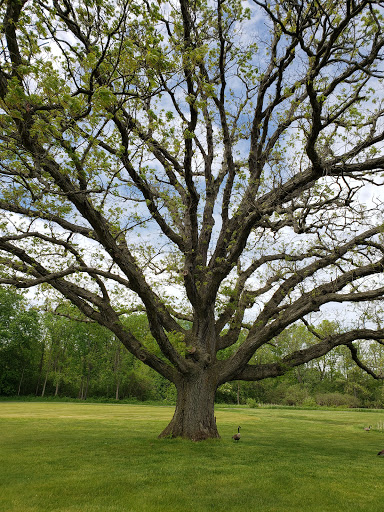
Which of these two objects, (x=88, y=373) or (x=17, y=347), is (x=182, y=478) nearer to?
(x=88, y=373)

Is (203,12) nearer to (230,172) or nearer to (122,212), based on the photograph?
(230,172)

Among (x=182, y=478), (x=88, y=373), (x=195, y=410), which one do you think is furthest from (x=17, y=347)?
(x=182, y=478)

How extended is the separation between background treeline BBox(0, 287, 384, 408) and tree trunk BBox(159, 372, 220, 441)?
40881 mm

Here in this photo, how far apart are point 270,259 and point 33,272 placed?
27.4 feet

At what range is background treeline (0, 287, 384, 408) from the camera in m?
52.3

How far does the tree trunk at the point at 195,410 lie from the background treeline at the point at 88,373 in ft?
134

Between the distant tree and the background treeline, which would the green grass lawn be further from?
the distant tree

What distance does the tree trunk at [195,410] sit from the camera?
10805 mm

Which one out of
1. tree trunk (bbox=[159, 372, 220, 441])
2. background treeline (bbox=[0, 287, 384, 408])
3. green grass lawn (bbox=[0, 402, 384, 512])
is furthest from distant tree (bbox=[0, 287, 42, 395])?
green grass lawn (bbox=[0, 402, 384, 512])

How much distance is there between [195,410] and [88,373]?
1932 inches

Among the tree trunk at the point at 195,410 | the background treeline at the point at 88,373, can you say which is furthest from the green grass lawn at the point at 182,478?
the background treeline at the point at 88,373

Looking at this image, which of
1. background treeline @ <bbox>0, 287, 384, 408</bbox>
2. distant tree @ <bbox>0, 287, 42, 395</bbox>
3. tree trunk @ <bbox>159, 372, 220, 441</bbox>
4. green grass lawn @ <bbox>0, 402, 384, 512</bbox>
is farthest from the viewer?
background treeline @ <bbox>0, 287, 384, 408</bbox>

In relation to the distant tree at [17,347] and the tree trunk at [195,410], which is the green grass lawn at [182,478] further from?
the distant tree at [17,347]

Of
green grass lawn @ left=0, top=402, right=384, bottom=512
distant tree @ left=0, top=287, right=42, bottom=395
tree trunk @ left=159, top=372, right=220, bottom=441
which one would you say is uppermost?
distant tree @ left=0, top=287, right=42, bottom=395
